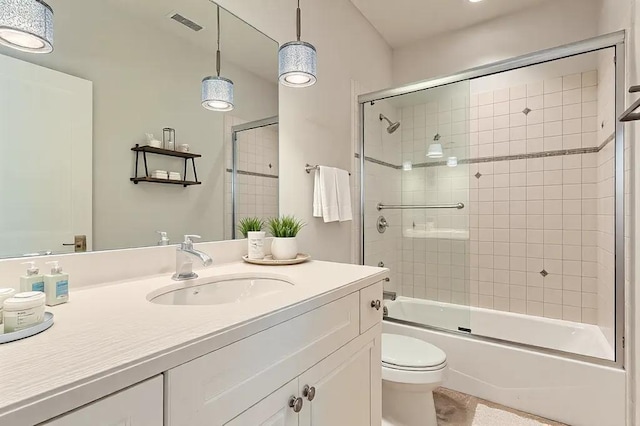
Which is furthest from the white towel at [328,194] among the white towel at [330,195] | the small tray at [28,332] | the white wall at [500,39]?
the white wall at [500,39]

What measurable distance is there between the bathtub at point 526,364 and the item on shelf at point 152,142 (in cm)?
191

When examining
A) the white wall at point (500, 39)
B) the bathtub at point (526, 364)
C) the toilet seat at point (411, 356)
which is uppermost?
the white wall at point (500, 39)

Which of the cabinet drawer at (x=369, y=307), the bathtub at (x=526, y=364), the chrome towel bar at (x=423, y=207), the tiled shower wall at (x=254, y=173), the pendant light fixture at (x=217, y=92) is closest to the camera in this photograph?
the cabinet drawer at (x=369, y=307)

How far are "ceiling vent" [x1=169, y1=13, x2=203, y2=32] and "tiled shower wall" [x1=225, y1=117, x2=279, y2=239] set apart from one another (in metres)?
0.38

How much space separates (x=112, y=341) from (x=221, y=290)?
609 millimetres

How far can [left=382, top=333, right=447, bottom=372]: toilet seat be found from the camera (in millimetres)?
1544

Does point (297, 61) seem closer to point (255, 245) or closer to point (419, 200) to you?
point (255, 245)

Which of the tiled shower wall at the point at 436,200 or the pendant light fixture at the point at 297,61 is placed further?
the tiled shower wall at the point at 436,200

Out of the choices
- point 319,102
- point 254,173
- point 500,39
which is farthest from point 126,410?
point 500,39

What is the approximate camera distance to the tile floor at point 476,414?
172cm

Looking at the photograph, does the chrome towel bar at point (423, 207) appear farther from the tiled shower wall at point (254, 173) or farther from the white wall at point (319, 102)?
the tiled shower wall at point (254, 173)

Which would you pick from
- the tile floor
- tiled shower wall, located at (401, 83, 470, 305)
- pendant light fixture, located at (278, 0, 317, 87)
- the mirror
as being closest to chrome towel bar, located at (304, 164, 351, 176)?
the mirror

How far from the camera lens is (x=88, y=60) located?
39.8 inches

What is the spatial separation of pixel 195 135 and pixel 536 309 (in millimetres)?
2769
